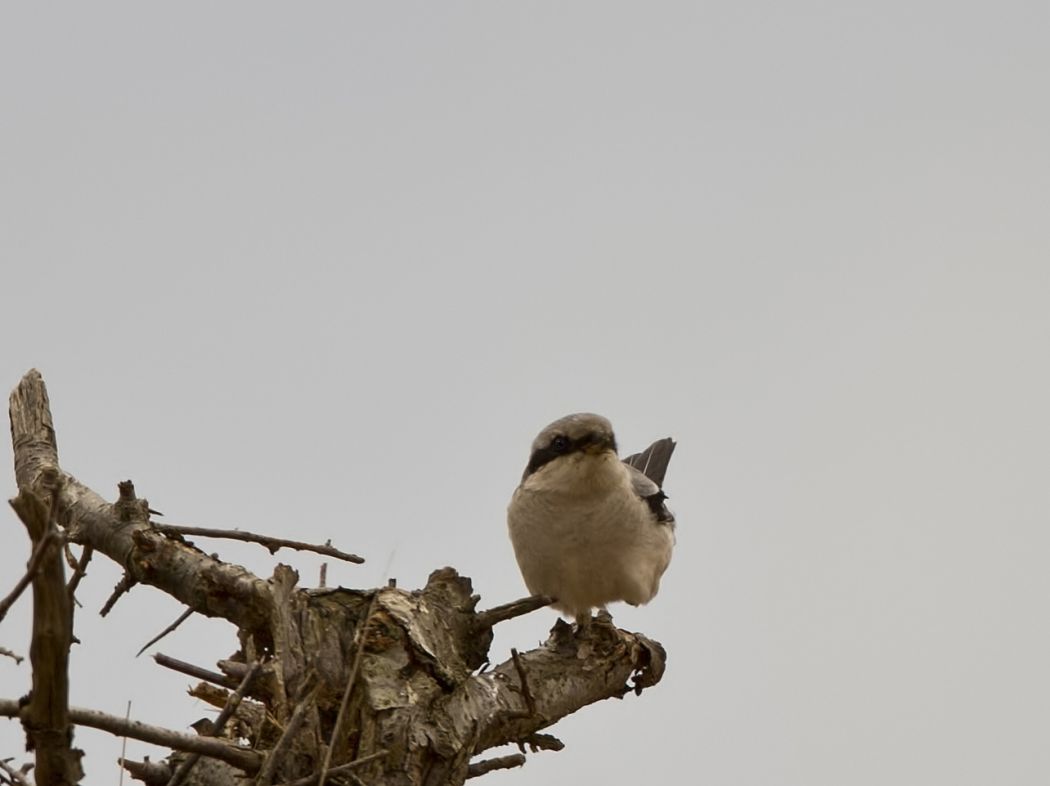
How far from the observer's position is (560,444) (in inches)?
288

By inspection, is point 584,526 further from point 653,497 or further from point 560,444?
point 653,497

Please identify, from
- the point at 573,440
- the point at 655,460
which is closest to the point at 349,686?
the point at 573,440

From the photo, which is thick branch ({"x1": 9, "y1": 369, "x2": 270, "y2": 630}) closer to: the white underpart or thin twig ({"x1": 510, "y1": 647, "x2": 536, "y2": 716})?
thin twig ({"x1": 510, "y1": 647, "x2": 536, "y2": 716})

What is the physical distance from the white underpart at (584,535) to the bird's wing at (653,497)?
0.26m

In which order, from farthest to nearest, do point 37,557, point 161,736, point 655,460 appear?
point 655,460
point 161,736
point 37,557

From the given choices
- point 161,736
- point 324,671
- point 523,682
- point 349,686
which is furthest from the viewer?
point 523,682

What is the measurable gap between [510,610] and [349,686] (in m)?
1.06

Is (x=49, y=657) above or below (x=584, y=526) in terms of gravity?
below

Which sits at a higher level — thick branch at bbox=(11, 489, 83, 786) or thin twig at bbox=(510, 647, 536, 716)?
thin twig at bbox=(510, 647, 536, 716)

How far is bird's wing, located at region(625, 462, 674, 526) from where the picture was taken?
751 cm

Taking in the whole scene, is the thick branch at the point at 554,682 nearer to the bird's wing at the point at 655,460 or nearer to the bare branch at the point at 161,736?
the bare branch at the point at 161,736

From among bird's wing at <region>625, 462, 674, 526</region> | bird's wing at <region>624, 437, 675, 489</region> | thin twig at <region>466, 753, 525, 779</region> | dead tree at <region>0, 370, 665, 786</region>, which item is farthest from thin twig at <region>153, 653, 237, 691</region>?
bird's wing at <region>624, 437, 675, 489</region>

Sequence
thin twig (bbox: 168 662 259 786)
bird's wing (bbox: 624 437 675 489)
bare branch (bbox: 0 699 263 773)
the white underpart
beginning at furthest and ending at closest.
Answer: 1. bird's wing (bbox: 624 437 675 489)
2. the white underpart
3. thin twig (bbox: 168 662 259 786)
4. bare branch (bbox: 0 699 263 773)

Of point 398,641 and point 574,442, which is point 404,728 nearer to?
point 398,641
